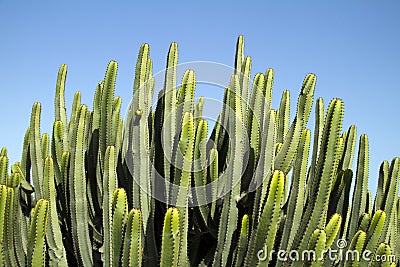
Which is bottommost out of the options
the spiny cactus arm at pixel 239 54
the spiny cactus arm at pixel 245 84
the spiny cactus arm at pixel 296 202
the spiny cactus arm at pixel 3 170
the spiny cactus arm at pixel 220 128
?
the spiny cactus arm at pixel 296 202

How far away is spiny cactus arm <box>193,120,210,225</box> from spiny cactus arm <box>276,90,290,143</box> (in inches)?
Answer: 32.0

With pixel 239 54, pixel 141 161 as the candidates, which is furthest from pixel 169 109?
pixel 239 54

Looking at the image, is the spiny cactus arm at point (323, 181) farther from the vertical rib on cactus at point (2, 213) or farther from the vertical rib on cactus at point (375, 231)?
the vertical rib on cactus at point (2, 213)

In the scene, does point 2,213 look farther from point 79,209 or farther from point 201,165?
point 201,165

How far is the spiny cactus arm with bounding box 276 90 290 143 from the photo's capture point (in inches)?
144

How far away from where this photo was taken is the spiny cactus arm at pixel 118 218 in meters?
2.63

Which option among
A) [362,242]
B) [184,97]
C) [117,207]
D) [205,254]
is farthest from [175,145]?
[362,242]

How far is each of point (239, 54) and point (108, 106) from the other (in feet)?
3.43

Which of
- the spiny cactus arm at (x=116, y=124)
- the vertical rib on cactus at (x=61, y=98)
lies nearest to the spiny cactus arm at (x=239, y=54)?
the spiny cactus arm at (x=116, y=124)

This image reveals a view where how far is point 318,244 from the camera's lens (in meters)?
2.60

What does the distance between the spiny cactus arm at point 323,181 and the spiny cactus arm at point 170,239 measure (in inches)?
28.8

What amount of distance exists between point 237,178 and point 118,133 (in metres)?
0.88

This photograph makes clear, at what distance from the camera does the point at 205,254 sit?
345 centimetres

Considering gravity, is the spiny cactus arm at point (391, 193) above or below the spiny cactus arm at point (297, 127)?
below
